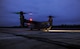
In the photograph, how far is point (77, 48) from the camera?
13.4 m

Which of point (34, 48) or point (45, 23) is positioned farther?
point (45, 23)

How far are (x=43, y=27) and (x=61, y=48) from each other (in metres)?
38.4

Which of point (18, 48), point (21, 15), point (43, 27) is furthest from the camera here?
point (21, 15)

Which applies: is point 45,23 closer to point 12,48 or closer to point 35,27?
point 35,27

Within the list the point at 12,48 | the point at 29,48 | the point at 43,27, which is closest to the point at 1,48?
the point at 12,48

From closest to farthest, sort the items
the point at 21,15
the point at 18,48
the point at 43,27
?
the point at 18,48 < the point at 43,27 < the point at 21,15

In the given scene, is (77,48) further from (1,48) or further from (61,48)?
(1,48)

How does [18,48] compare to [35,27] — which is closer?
[18,48]

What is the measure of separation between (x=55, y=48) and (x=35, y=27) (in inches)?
1592

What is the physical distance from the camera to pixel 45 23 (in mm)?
52281

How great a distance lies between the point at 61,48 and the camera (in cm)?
1341

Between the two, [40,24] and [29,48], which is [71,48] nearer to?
[29,48]

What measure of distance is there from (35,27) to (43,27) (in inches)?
119

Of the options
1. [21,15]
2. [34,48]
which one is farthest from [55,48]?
[21,15]
